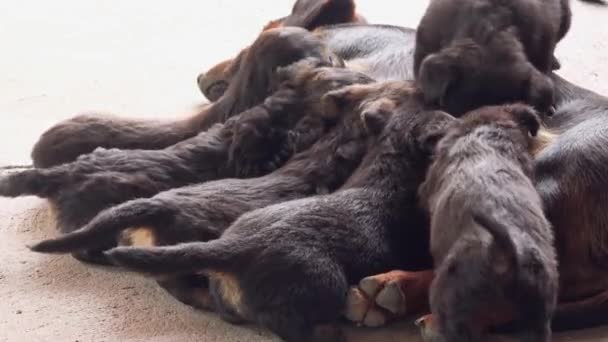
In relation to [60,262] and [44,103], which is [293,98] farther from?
[44,103]

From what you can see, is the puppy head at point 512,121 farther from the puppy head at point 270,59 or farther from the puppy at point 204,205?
the puppy head at point 270,59

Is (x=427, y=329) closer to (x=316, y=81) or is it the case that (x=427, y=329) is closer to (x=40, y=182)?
(x=316, y=81)

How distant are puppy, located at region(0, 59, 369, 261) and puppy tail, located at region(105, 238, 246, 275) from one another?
0.64 meters

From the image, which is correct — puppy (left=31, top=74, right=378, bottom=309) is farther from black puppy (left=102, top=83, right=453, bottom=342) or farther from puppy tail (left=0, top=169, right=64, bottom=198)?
puppy tail (left=0, top=169, right=64, bottom=198)

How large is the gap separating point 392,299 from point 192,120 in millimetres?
1379

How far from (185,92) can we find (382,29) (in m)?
1.21

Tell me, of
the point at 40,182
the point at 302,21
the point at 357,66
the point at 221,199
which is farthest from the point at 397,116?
the point at 302,21

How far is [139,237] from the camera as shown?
3.23 metres

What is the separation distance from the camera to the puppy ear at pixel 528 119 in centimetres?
316

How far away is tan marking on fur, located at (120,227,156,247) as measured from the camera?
3.14 metres

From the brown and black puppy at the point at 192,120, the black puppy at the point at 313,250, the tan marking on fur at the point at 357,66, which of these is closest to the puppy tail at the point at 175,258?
the black puppy at the point at 313,250

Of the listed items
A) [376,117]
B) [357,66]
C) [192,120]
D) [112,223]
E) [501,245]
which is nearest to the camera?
[501,245]

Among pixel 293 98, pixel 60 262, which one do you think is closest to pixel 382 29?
pixel 293 98

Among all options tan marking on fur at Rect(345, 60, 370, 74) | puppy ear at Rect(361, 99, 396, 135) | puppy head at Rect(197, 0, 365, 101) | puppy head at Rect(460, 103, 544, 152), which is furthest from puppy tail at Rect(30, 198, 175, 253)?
puppy head at Rect(197, 0, 365, 101)
